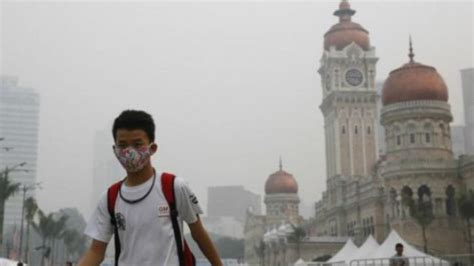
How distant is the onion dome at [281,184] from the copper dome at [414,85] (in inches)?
1541

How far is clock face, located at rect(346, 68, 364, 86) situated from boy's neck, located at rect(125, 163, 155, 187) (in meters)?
61.3

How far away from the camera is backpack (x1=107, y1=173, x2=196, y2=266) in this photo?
3283 mm

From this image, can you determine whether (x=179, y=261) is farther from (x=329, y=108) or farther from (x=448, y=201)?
(x=329, y=108)

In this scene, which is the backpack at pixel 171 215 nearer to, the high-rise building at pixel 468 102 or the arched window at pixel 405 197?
the arched window at pixel 405 197

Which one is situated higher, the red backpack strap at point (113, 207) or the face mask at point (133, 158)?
the face mask at point (133, 158)

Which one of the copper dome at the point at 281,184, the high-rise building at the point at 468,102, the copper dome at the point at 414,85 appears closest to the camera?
the copper dome at the point at 414,85

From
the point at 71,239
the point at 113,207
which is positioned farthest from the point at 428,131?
the point at 71,239

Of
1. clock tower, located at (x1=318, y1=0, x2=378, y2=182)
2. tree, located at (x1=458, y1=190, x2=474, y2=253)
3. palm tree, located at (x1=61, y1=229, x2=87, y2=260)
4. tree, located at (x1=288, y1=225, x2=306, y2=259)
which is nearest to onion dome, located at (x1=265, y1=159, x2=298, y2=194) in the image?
clock tower, located at (x1=318, y1=0, x2=378, y2=182)

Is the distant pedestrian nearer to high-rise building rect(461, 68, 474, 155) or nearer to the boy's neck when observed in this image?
the boy's neck

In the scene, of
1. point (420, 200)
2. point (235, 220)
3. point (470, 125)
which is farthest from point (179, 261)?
point (235, 220)

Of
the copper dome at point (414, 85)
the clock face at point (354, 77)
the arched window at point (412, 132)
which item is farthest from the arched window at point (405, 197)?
the clock face at point (354, 77)

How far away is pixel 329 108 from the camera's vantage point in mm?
64500

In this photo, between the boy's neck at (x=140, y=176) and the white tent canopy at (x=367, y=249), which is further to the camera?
the white tent canopy at (x=367, y=249)

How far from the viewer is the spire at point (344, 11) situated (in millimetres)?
66250
